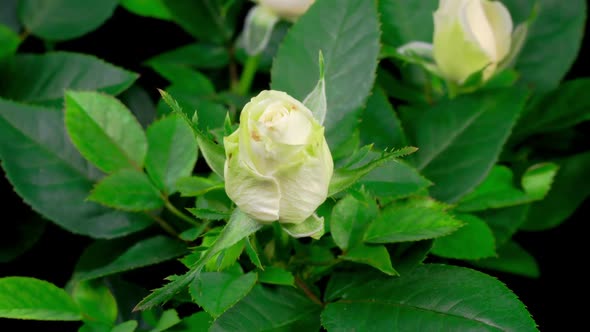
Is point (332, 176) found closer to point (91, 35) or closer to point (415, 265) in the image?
point (415, 265)

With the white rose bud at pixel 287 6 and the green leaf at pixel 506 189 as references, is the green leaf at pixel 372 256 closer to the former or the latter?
the green leaf at pixel 506 189

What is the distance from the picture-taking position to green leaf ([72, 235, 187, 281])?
0.51m

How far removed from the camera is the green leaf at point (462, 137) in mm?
564

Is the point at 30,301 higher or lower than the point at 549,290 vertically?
higher

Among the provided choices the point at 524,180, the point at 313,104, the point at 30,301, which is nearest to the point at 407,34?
the point at 524,180

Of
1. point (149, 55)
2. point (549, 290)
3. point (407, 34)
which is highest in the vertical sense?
point (407, 34)

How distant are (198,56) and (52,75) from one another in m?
0.15

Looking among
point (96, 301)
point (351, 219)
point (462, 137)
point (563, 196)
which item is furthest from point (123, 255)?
point (563, 196)

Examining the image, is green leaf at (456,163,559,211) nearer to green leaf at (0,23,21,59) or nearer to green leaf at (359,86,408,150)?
green leaf at (359,86,408,150)

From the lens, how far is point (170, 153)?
544 mm

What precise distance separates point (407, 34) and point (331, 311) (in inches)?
11.6

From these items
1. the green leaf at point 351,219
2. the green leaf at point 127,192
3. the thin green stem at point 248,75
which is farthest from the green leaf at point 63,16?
the green leaf at point 351,219

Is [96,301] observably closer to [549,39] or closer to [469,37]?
[469,37]

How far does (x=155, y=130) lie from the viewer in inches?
21.8
